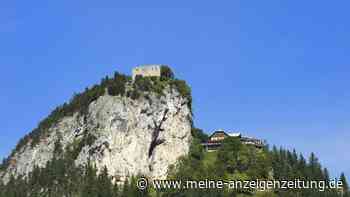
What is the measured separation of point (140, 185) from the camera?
193875 mm

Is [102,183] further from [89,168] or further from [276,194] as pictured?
[276,194]

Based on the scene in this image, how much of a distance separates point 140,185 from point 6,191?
96.1 ft

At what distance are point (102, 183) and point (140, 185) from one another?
10.1 metres

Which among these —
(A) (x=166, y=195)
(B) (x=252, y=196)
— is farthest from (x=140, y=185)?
(B) (x=252, y=196)

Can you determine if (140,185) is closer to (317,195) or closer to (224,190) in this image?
(224,190)

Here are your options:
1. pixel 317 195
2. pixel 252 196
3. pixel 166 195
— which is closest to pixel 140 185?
pixel 166 195

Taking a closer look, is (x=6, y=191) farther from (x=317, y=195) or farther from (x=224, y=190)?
(x=317, y=195)

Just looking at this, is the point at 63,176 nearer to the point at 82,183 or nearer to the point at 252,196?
the point at 82,183

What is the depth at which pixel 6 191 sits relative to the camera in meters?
194

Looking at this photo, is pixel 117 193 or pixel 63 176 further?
pixel 63 176

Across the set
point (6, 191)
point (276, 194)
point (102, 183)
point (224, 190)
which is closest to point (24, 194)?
point (6, 191)

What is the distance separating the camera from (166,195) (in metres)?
190

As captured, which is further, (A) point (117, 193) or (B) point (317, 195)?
(B) point (317, 195)

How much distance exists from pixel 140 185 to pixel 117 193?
355 inches
